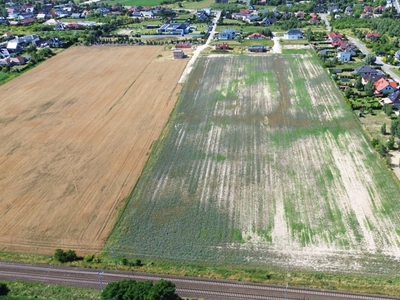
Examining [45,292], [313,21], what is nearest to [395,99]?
[45,292]

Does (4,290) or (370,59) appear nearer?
(4,290)

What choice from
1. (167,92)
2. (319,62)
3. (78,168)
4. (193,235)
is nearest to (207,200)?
(193,235)

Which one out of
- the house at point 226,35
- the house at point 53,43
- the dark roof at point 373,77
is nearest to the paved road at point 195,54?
the house at point 226,35

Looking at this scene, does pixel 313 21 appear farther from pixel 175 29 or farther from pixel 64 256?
pixel 64 256

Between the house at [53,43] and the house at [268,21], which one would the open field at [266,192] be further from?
the house at [268,21]

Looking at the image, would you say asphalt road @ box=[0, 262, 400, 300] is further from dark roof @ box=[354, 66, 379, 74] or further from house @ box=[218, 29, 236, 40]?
house @ box=[218, 29, 236, 40]
